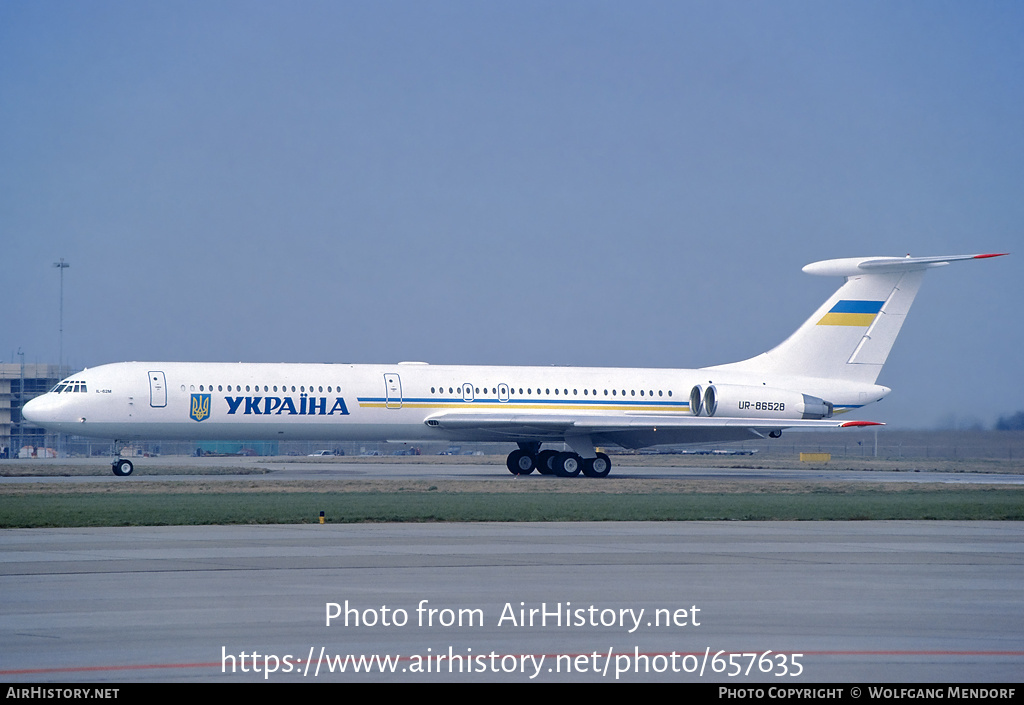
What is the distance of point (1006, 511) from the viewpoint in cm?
2253

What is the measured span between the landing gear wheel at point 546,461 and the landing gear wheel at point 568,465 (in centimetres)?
44

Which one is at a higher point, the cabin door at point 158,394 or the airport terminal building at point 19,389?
the airport terminal building at point 19,389

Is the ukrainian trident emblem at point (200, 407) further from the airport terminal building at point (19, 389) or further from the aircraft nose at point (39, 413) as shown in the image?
the airport terminal building at point (19, 389)

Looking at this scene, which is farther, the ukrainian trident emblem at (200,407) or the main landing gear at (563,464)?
the main landing gear at (563,464)

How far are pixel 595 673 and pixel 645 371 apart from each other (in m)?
34.4

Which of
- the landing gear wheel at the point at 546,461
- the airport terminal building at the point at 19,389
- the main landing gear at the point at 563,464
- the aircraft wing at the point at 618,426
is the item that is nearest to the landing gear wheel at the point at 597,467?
the main landing gear at the point at 563,464

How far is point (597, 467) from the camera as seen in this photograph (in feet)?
128

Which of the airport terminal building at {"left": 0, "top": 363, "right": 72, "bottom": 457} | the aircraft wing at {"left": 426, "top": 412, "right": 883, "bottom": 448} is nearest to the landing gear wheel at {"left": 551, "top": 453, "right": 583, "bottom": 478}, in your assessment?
the aircraft wing at {"left": 426, "top": 412, "right": 883, "bottom": 448}

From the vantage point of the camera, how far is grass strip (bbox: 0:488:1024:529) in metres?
19.8

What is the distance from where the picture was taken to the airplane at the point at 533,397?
1405 inches

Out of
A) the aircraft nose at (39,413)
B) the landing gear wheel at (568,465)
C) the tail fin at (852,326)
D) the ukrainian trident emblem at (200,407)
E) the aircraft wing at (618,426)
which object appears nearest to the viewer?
the aircraft nose at (39,413)

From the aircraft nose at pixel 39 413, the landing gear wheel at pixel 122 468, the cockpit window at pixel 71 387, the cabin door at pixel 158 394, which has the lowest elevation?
the landing gear wheel at pixel 122 468

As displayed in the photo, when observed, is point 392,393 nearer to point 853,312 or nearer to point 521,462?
point 521,462

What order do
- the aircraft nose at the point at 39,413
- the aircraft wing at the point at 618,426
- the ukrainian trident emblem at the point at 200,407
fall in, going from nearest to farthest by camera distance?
1. the aircraft nose at the point at 39,413
2. the ukrainian trident emblem at the point at 200,407
3. the aircraft wing at the point at 618,426
